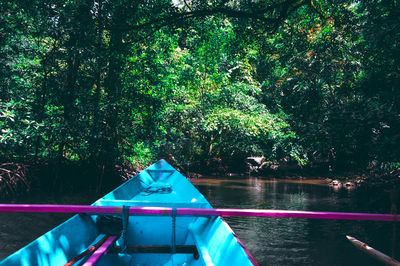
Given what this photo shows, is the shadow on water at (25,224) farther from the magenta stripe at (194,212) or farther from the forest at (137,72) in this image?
the magenta stripe at (194,212)

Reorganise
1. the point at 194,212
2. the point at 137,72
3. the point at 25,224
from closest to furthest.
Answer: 1. the point at 194,212
2. the point at 25,224
3. the point at 137,72

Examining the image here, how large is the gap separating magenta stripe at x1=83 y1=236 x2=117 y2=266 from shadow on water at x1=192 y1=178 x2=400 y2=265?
7.39ft

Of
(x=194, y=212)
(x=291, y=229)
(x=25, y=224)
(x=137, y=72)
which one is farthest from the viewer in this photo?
(x=137, y=72)

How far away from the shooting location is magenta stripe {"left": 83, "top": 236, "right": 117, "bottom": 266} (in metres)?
2.06

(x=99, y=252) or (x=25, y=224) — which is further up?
(x=99, y=252)

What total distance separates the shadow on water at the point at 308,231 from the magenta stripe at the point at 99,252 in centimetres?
225

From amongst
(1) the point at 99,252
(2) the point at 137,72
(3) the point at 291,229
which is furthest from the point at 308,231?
(2) the point at 137,72

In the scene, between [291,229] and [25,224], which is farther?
[291,229]

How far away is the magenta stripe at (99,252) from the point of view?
2.06 meters

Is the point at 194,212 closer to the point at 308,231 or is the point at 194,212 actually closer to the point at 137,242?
the point at 137,242

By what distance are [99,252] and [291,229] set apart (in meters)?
4.26

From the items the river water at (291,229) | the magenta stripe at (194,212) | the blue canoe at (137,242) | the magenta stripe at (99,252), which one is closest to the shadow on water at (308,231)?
the river water at (291,229)

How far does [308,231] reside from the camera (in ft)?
17.7

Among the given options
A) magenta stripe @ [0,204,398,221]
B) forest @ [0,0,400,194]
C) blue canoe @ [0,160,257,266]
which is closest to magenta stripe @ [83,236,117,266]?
blue canoe @ [0,160,257,266]
